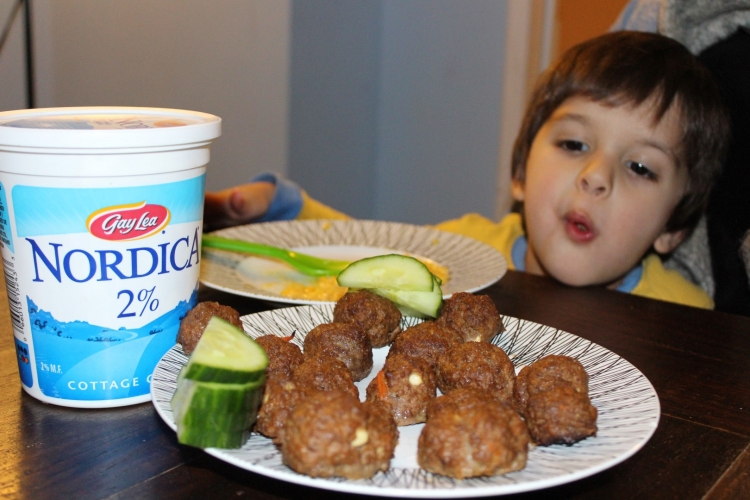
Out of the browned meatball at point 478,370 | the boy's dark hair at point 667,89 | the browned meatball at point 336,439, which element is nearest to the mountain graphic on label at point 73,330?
the browned meatball at point 336,439

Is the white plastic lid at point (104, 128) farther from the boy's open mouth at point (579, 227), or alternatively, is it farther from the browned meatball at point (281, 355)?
the boy's open mouth at point (579, 227)

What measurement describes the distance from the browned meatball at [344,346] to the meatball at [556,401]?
187 mm

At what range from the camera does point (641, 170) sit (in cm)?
176

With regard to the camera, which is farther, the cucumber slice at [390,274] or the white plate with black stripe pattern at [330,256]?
the white plate with black stripe pattern at [330,256]

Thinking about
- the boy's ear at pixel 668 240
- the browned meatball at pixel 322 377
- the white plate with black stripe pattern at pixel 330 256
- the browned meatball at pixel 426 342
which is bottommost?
the boy's ear at pixel 668 240

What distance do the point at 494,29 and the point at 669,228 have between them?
73.7 inches

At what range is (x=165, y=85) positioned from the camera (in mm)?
3059

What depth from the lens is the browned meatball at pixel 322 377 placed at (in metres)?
0.78

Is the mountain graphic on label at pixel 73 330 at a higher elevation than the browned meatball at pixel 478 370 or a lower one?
higher

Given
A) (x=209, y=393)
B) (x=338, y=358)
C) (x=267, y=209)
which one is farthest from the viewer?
(x=267, y=209)

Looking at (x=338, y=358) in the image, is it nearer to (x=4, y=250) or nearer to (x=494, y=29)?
(x=4, y=250)

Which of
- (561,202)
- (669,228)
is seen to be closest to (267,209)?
(561,202)

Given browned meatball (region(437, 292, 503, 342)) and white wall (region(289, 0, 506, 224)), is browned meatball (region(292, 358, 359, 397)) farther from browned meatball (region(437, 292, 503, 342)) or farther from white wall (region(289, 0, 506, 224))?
white wall (region(289, 0, 506, 224))

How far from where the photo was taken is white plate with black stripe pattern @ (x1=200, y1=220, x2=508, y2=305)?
1.32 meters
